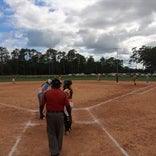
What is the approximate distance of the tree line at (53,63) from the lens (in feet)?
477

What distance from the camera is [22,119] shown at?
604 inches

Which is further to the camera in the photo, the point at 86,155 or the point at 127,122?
the point at 127,122

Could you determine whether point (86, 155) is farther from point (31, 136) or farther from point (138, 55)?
point (138, 55)

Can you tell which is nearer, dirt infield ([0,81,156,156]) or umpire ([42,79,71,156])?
umpire ([42,79,71,156])

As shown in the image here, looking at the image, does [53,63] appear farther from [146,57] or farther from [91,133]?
[91,133]

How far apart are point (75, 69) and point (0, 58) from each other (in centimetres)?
3406

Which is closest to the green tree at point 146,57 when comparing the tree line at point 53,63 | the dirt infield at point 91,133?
the tree line at point 53,63

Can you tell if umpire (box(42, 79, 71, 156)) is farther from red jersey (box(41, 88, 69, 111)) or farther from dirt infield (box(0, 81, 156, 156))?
dirt infield (box(0, 81, 156, 156))

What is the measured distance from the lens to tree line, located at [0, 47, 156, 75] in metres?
145

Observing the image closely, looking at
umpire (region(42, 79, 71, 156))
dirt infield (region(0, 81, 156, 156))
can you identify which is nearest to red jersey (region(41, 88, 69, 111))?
umpire (region(42, 79, 71, 156))

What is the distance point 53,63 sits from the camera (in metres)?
155

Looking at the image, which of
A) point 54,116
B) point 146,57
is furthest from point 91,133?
point 146,57

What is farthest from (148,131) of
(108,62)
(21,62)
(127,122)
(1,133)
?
(108,62)

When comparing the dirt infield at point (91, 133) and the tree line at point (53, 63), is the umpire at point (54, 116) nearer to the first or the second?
the dirt infield at point (91, 133)
